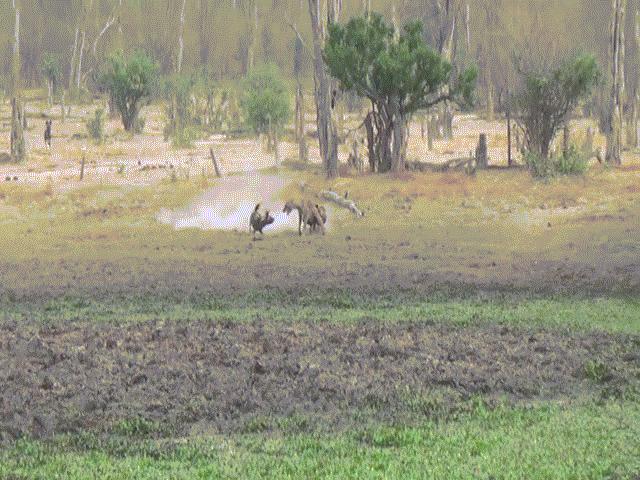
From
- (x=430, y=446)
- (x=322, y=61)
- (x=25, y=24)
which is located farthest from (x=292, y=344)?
(x=25, y=24)

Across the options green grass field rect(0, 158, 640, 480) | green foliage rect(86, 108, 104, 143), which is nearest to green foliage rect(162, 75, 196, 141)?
green foliage rect(86, 108, 104, 143)

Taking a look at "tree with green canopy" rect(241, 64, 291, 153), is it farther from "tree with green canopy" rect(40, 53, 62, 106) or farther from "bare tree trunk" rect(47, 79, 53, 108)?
"tree with green canopy" rect(40, 53, 62, 106)

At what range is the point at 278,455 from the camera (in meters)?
10.5

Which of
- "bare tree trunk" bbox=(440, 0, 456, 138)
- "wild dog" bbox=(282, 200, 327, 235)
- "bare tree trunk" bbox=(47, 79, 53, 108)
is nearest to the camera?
"wild dog" bbox=(282, 200, 327, 235)

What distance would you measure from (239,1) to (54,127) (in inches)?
1349

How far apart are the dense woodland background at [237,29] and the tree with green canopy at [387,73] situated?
31089 millimetres

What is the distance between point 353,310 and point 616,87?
2459 centimetres

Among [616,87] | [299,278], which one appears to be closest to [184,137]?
[616,87]

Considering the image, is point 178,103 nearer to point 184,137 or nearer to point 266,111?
point 184,137

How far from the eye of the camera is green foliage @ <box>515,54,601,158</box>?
1601 inches

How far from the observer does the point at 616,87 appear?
4372 cm

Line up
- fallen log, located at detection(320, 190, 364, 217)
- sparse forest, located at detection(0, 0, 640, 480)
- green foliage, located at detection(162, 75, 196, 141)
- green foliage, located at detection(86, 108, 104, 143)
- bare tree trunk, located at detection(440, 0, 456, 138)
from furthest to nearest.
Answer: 1. green foliage, located at detection(162, 75, 196, 141)
2. green foliage, located at detection(86, 108, 104, 143)
3. bare tree trunk, located at detection(440, 0, 456, 138)
4. fallen log, located at detection(320, 190, 364, 217)
5. sparse forest, located at detection(0, 0, 640, 480)

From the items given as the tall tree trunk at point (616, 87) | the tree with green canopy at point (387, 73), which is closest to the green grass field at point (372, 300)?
the tree with green canopy at point (387, 73)

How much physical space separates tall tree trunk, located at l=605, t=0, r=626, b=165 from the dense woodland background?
26073 mm
